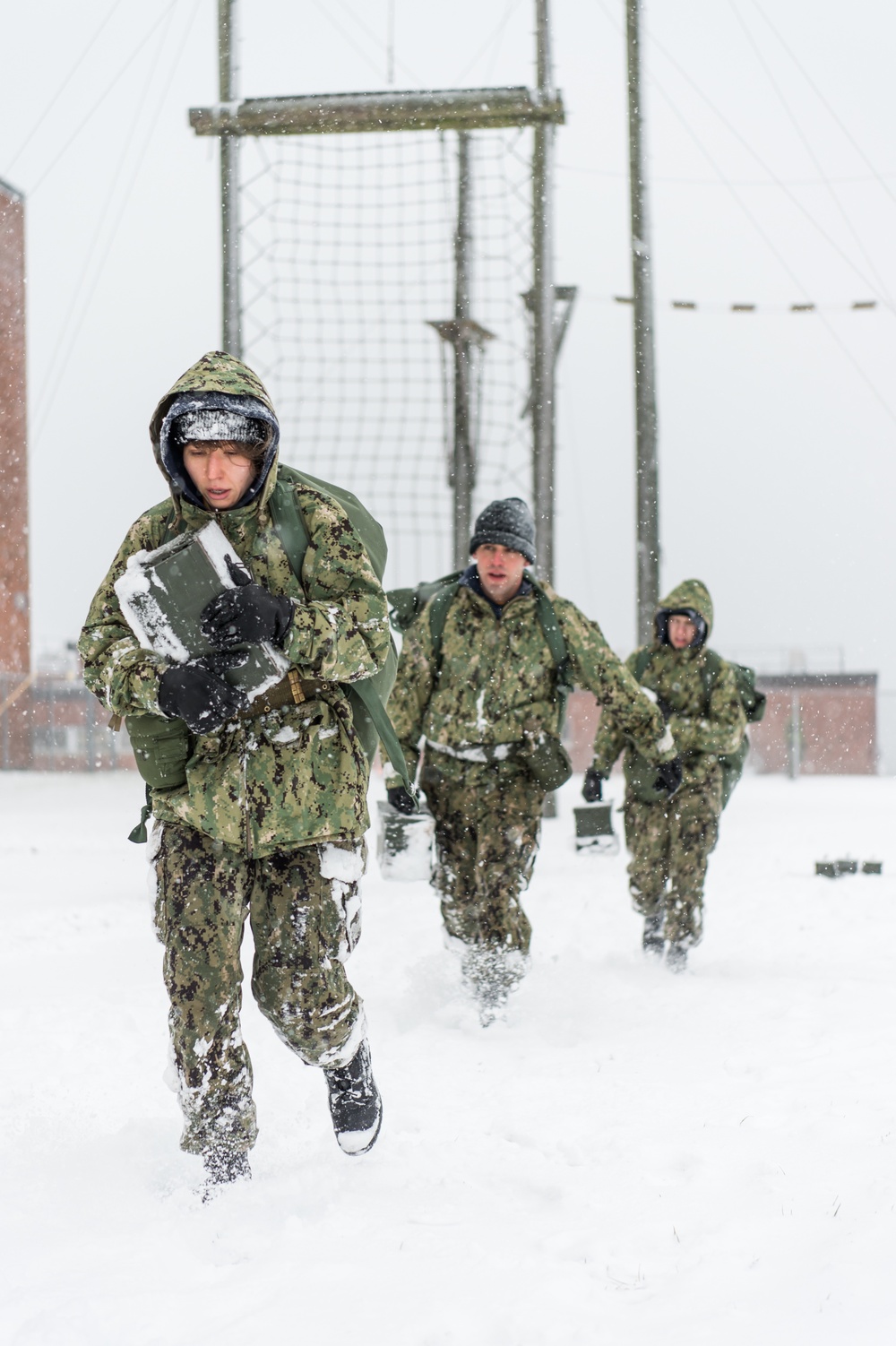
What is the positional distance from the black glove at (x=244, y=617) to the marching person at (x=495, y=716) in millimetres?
2385

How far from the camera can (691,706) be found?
6.84 meters

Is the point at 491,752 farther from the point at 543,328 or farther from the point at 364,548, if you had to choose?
the point at 543,328

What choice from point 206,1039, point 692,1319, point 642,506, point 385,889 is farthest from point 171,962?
point 642,506

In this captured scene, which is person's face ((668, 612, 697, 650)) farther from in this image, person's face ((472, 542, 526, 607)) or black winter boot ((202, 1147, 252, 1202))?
black winter boot ((202, 1147, 252, 1202))

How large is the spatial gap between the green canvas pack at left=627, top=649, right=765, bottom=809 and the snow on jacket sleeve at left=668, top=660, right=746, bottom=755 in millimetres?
43

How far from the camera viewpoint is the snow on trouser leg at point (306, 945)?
10.5ft

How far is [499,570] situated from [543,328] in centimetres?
607

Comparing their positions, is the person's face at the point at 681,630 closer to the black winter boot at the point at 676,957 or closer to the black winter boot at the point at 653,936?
the black winter boot at the point at 653,936

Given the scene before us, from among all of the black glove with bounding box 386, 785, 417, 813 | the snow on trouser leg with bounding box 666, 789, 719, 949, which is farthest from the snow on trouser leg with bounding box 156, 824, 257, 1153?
the snow on trouser leg with bounding box 666, 789, 719, 949

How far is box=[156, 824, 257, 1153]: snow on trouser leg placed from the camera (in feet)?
10.2

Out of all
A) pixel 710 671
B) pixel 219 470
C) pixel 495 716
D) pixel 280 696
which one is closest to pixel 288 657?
pixel 280 696

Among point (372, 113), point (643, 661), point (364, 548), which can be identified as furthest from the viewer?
point (372, 113)

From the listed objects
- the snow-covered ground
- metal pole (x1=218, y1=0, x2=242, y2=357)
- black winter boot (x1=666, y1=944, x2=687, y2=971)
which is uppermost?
metal pole (x1=218, y1=0, x2=242, y2=357)

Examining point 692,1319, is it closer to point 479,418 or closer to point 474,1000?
point 474,1000
